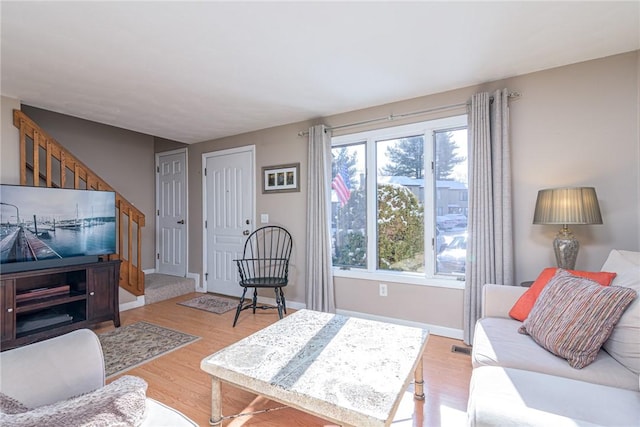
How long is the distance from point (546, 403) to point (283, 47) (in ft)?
7.61

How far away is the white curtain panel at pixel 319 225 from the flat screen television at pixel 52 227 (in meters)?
2.13

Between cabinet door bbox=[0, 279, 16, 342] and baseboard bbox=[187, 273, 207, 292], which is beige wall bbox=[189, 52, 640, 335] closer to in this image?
baseboard bbox=[187, 273, 207, 292]

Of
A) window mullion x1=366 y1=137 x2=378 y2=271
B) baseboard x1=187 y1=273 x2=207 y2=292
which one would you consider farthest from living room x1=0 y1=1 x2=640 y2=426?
Answer: baseboard x1=187 y1=273 x2=207 y2=292

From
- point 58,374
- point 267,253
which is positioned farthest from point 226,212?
point 58,374

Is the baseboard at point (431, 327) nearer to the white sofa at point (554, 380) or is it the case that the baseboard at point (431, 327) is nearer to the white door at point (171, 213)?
the white sofa at point (554, 380)

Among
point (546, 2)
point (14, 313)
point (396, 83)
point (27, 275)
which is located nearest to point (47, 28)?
point (27, 275)

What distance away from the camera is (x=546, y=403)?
3.56 feet

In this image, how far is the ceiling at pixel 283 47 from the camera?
167cm

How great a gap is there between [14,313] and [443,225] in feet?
12.5

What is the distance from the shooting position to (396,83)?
2607 millimetres

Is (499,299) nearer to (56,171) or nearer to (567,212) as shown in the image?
(567,212)

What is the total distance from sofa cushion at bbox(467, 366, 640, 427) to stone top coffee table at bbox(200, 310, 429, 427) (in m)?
0.30

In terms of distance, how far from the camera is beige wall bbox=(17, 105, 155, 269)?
389cm

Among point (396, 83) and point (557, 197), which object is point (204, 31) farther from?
point (557, 197)
